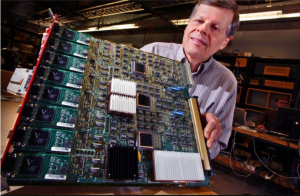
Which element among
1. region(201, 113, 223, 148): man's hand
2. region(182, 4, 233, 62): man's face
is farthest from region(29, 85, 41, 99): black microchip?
region(182, 4, 233, 62): man's face

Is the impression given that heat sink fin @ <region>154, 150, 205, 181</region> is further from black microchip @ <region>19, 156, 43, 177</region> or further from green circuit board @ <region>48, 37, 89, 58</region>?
green circuit board @ <region>48, 37, 89, 58</region>

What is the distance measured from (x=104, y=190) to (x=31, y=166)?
25cm

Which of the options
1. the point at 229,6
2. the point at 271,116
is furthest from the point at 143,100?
the point at 271,116

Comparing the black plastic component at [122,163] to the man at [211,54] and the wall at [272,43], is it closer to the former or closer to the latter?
the man at [211,54]

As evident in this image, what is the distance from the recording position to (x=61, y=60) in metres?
0.79

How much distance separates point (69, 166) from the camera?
62cm

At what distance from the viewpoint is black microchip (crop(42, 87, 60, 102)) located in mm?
684

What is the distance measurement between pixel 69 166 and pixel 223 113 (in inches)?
50.4

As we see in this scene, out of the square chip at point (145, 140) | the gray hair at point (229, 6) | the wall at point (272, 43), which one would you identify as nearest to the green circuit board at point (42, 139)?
the square chip at point (145, 140)

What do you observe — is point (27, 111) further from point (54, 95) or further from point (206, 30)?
point (206, 30)

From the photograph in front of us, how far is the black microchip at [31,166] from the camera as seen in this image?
0.56 metres

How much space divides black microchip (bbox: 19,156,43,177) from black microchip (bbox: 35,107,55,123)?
0.43 feet

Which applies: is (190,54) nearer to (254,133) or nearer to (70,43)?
(70,43)

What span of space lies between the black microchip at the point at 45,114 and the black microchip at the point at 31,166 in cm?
13
